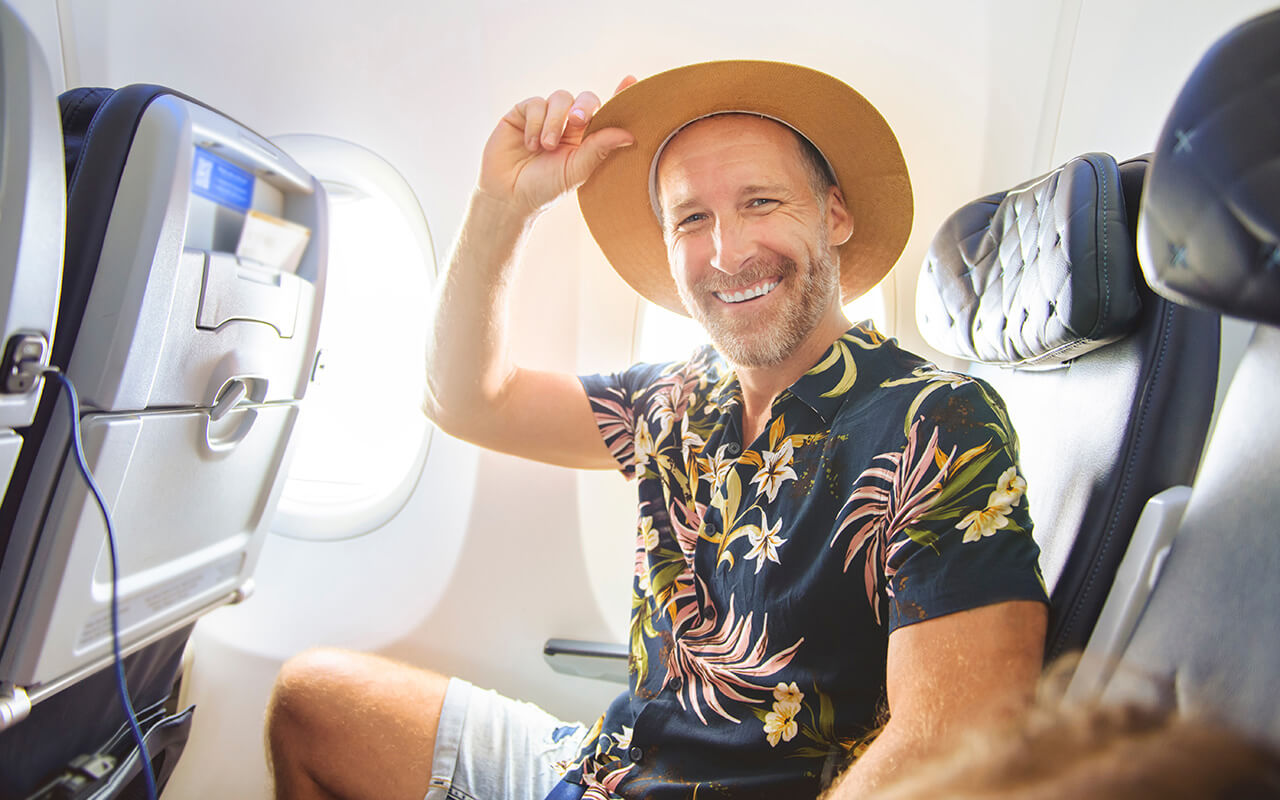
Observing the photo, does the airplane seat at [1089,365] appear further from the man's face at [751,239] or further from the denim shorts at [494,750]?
the denim shorts at [494,750]

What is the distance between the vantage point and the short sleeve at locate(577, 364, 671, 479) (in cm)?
164

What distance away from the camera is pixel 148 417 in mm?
1118

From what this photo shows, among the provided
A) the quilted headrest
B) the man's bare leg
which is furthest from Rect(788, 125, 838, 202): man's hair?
the man's bare leg

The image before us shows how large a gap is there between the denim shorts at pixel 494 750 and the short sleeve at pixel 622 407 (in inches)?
22.8

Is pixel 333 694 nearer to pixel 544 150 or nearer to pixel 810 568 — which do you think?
pixel 810 568

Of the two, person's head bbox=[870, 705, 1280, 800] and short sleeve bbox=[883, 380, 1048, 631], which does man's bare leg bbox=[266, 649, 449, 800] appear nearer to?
short sleeve bbox=[883, 380, 1048, 631]

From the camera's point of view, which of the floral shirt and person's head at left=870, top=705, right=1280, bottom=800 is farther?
the floral shirt

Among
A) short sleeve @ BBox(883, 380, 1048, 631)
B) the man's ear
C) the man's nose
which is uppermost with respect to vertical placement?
the man's ear

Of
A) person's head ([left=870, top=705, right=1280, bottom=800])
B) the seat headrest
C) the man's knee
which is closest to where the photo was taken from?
person's head ([left=870, top=705, right=1280, bottom=800])

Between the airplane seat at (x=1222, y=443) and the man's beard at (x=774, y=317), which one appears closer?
the airplane seat at (x=1222, y=443)

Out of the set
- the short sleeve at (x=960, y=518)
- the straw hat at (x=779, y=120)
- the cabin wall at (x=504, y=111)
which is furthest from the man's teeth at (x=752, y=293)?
the cabin wall at (x=504, y=111)

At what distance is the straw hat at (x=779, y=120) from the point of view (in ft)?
4.37

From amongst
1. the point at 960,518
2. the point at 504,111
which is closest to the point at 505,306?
the point at 504,111

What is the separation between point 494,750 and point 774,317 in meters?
1.04
